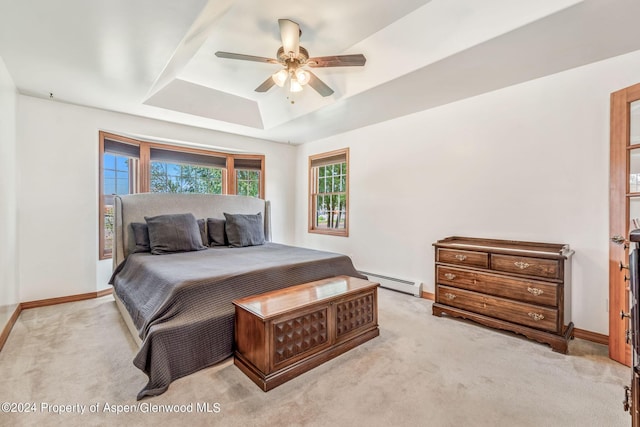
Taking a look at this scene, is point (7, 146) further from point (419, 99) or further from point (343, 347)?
point (419, 99)

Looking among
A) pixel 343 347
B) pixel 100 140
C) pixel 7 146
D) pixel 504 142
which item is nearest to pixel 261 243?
pixel 343 347

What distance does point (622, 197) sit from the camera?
220 cm

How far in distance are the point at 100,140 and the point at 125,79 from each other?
4.50 ft

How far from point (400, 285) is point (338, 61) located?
9.43ft

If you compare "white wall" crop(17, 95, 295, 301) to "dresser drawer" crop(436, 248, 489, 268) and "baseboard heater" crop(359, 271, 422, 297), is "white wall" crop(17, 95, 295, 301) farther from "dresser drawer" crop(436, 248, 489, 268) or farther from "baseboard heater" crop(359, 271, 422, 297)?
"dresser drawer" crop(436, 248, 489, 268)

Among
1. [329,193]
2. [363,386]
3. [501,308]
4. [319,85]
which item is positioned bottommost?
[363,386]

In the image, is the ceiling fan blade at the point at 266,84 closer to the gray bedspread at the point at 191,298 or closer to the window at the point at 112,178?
the gray bedspread at the point at 191,298

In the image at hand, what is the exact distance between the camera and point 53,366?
2066 mm

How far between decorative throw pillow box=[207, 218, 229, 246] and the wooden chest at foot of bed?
195 cm

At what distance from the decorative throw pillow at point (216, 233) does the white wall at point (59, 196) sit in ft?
4.56

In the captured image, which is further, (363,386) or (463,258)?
(463,258)

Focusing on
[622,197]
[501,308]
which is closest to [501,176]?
[622,197]

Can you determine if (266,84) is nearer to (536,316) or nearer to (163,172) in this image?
(163,172)

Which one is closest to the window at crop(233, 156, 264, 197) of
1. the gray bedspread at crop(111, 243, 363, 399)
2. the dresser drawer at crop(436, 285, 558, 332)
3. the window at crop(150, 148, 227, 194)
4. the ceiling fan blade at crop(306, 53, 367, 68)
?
the window at crop(150, 148, 227, 194)
